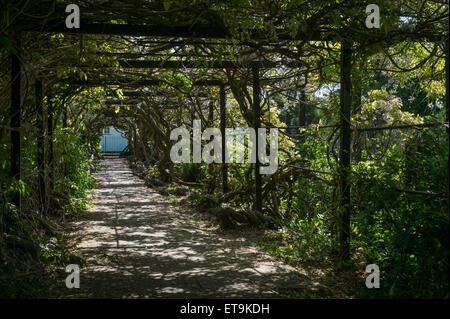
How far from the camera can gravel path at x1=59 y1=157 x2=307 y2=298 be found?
4.17 metres

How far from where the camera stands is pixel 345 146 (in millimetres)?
4977

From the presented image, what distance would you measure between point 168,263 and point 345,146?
242cm

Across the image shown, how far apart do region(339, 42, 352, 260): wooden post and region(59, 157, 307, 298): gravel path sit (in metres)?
0.67

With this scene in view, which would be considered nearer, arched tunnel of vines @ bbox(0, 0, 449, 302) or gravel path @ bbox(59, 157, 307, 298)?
arched tunnel of vines @ bbox(0, 0, 449, 302)

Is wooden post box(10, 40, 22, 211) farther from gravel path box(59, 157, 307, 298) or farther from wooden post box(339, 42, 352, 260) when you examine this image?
wooden post box(339, 42, 352, 260)

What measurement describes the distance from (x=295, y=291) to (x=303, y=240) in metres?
1.90

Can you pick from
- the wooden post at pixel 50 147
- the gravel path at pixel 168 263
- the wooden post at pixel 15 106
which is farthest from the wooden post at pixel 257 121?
the wooden post at pixel 15 106

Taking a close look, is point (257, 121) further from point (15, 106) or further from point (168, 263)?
point (15, 106)

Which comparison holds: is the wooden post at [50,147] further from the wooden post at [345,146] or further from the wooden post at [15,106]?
the wooden post at [345,146]

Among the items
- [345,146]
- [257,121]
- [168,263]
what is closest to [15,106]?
[168,263]

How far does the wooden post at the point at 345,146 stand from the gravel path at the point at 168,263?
67 cm

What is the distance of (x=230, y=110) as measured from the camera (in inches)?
454

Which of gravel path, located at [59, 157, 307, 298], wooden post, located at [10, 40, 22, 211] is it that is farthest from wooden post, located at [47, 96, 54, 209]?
wooden post, located at [10, 40, 22, 211]

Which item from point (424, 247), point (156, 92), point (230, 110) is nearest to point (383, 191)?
point (424, 247)
